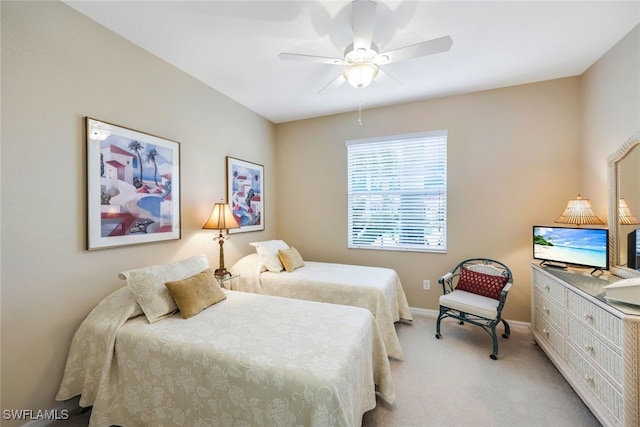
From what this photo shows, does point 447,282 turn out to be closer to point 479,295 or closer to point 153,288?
point 479,295

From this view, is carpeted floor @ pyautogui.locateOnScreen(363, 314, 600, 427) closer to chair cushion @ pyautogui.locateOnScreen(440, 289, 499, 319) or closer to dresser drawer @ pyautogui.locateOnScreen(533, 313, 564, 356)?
dresser drawer @ pyautogui.locateOnScreen(533, 313, 564, 356)

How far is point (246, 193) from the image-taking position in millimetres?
3514

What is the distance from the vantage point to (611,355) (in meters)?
1.49

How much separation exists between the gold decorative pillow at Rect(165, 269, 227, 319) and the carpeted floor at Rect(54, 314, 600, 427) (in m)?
1.00

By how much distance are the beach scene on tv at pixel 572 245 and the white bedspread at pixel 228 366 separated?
2.10m

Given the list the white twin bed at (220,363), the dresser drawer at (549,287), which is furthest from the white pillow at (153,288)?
the dresser drawer at (549,287)

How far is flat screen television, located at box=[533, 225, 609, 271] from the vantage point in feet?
7.15

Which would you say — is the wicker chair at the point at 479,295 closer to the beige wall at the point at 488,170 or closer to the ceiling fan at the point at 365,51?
the beige wall at the point at 488,170

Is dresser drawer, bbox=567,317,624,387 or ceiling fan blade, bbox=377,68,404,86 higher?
ceiling fan blade, bbox=377,68,404,86

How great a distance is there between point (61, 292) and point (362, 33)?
2.78 meters

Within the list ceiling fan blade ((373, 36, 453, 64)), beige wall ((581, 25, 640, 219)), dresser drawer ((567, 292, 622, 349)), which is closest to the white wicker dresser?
dresser drawer ((567, 292, 622, 349))

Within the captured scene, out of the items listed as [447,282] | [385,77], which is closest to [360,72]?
[385,77]

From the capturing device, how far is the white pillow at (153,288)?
5.80ft

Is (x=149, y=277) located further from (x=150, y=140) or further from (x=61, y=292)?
(x=150, y=140)
